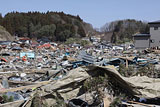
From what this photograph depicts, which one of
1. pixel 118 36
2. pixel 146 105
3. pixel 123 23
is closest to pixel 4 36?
pixel 118 36

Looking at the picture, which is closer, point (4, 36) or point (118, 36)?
point (4, 36)

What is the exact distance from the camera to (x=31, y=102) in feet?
12.8

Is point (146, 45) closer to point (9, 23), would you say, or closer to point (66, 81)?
point (66, 81)

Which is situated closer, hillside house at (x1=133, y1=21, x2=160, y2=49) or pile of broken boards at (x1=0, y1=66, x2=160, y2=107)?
pile of broken boards at (x1=0, y1=66, x2=160, y2=107)

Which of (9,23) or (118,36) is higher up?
(9,23)

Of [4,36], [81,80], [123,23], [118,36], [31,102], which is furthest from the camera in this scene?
[123,23]

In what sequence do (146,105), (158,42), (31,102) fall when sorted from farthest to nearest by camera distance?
(158,42)
(31,102)
(146,105)

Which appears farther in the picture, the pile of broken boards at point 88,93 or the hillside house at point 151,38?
the hillside house at point 151,38

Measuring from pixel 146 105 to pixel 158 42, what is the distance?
2137 centimetres

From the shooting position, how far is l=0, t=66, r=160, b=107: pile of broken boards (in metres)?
3.62

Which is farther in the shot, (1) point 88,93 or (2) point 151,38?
(2) point 151,38

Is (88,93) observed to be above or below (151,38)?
below

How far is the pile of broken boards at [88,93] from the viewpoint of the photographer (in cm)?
362

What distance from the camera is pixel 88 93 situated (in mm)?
4047
